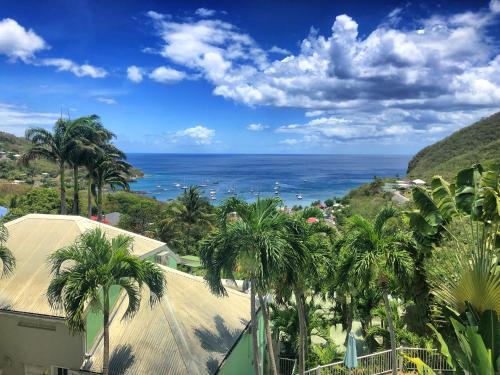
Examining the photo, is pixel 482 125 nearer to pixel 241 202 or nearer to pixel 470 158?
pixel 470 158

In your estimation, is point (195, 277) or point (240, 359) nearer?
point (240, 359)

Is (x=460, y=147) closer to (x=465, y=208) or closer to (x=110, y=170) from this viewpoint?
(x=110, y=170)

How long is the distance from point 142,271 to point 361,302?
12452 millimetres

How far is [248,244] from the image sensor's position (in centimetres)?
1092

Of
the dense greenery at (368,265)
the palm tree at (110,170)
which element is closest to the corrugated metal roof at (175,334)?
the dense greenery at (368,265)

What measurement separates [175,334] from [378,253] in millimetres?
7128

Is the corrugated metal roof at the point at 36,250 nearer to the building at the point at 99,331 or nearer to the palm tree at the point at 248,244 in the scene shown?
the building at the point at 99,331

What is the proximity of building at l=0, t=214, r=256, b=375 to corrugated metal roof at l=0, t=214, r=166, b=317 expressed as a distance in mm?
35

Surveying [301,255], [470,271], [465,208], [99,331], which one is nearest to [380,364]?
[301,255]

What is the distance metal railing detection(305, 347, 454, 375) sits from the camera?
14.7 metres

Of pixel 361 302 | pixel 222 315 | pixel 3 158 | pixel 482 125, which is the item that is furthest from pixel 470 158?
pixel 3 158

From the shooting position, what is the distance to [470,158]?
87.8 m

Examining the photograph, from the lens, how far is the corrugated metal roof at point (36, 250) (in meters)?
13.7

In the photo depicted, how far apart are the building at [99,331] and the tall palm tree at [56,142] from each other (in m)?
14.3
